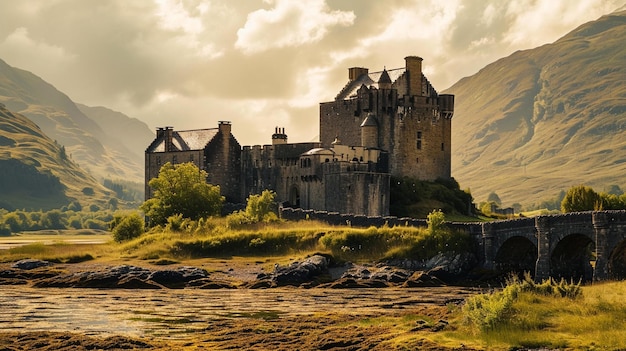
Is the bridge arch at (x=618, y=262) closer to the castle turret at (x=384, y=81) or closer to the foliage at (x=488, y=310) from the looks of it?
the foliage at (x=488, y=310)

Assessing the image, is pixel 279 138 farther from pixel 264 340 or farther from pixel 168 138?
pixel 264 340

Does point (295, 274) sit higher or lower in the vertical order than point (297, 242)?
lower

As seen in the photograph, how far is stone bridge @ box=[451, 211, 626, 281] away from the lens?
2657 inches

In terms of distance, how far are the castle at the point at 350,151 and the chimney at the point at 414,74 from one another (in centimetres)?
11

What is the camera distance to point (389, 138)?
4525 inches

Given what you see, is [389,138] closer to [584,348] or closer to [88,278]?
[88,278]

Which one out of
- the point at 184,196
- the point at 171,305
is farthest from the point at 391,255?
the point at 184,196

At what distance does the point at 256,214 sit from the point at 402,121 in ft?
73.2

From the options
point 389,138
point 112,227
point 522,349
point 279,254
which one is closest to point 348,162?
point 389,138

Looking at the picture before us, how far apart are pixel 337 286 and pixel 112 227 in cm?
5092

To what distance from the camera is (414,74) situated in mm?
118750

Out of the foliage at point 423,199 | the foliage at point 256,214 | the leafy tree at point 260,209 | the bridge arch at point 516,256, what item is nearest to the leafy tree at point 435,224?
the bridge arch at point 516,256

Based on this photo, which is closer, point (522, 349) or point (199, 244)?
point (522, 349)

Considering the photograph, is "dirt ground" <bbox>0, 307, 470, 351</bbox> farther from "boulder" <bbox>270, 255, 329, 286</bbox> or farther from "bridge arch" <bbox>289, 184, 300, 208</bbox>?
"bridge arch" <bbox>289, 184, 300, 208</bbox>
